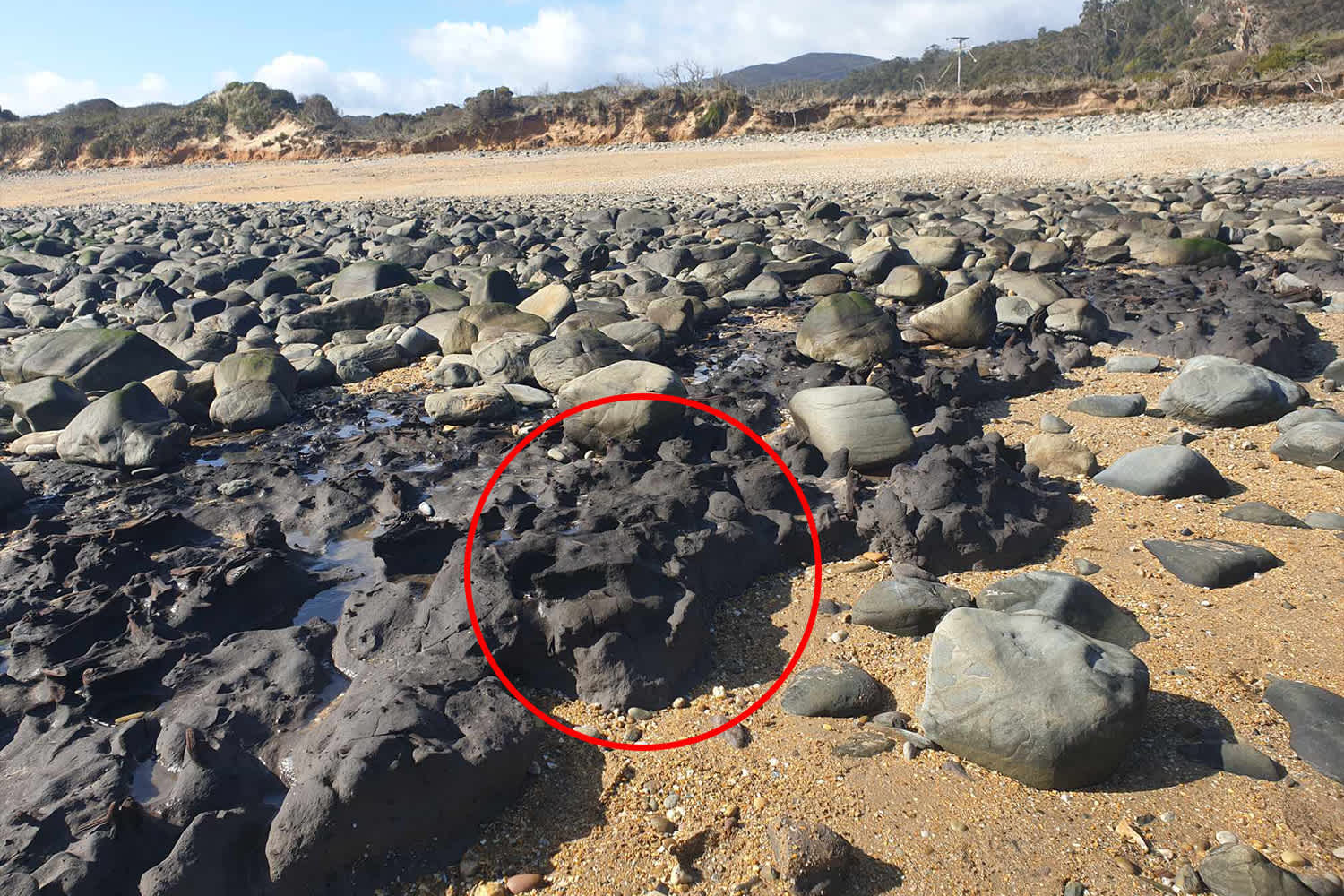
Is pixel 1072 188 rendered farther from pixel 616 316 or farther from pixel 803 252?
pixel 616 316

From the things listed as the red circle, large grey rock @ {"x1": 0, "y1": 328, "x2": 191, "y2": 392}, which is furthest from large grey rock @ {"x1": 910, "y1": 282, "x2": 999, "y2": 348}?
large grey rock @ {"x1": 0, "y1": 328, "x2": 191, "y2": 392}

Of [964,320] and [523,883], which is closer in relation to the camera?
[523,883]

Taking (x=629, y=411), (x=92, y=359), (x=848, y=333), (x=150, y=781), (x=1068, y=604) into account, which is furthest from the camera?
(x=92, y=359)

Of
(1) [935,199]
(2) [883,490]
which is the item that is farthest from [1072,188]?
(2) [883,490]

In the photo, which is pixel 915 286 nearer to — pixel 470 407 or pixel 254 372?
pixel 470 407

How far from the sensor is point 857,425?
15.5ft

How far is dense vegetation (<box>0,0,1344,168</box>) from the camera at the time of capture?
2811cm

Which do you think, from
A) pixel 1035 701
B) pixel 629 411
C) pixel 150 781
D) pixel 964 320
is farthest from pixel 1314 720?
pixel 964 320

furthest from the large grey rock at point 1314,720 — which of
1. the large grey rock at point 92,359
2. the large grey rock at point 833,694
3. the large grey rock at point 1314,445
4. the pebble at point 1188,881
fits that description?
the large grey rock at point 92,359

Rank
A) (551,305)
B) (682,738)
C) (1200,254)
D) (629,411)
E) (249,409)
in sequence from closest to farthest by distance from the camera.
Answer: (682,738), (629,411), (249,409), (551,305), (1200,254)

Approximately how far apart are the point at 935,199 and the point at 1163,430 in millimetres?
9706

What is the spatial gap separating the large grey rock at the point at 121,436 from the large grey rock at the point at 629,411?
7.70ft

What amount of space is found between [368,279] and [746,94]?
984 inches

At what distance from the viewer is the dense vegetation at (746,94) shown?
28109 millimetres
